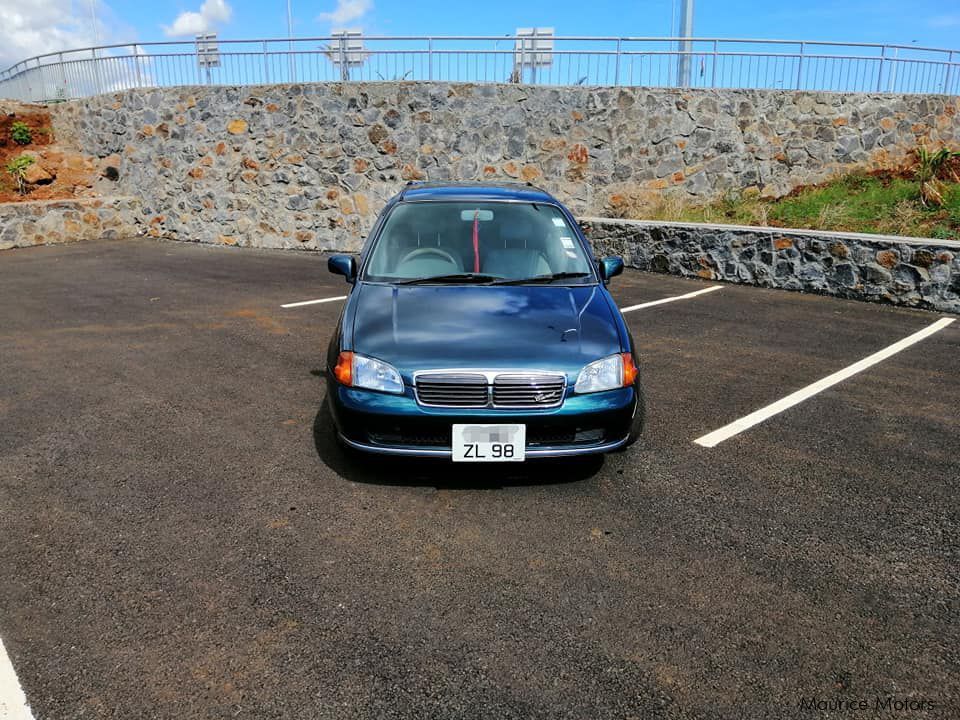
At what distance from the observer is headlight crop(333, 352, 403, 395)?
12.2ft

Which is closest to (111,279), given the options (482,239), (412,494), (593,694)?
(482,239)

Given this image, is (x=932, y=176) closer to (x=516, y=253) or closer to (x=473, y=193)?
(x=473, y=193)

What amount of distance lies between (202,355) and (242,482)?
311cm

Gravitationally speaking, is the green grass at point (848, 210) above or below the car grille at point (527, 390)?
above

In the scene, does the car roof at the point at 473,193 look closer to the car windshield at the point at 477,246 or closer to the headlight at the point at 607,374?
the car windshield at the point at 477,246

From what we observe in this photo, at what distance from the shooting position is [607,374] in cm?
385

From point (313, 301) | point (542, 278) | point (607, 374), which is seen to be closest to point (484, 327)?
point (607, 374)

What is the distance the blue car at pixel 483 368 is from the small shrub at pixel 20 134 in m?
18.4

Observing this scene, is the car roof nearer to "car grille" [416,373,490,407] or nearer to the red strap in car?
the red strap in car

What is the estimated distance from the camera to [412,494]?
13.0 ft

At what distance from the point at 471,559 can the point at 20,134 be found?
20.4 m

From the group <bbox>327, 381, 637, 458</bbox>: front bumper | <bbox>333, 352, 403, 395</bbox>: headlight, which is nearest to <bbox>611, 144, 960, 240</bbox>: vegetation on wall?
<bbox>327, 381, 637, 458</bbox>: front bumper

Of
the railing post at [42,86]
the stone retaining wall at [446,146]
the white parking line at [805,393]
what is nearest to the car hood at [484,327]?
the white parking line at [805,393]

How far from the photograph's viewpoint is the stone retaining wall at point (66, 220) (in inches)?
598
